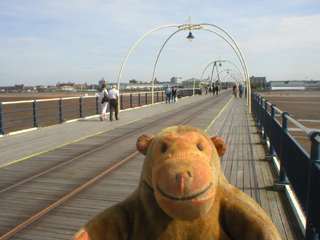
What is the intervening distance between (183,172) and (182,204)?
0.58 feet

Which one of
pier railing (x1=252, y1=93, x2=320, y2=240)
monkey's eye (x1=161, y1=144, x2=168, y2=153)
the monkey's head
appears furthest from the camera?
pier railing (x1=252, y1=93, x2=320, y2=240)

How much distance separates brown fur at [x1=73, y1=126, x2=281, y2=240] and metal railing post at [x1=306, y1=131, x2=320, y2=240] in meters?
0.93

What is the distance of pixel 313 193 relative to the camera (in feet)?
9.42

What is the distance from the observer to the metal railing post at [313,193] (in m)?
2.77

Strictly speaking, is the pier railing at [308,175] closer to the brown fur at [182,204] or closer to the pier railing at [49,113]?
the brown fur at [182,204]

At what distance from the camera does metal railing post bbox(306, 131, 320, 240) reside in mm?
2773

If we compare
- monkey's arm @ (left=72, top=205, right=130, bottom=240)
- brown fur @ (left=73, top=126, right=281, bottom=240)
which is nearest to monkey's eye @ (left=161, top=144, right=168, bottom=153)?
brown fur @ (left=73, top=126, right=281, bottom=240)

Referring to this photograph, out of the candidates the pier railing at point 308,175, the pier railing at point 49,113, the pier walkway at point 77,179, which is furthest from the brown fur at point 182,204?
the pier railing at point 49,113

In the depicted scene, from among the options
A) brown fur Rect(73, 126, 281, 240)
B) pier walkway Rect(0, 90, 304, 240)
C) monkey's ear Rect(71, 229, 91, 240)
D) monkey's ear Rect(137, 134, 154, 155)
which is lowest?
pier walkway Rect(0, 90, 304, 240)

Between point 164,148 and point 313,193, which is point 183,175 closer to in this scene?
point 164,148

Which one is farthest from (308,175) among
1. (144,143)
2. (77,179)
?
(77,179)

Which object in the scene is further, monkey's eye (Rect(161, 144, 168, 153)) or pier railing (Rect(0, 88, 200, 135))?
pier railing (Rect(0, 88, 200, 135))

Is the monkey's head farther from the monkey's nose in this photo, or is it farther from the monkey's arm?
the monkey's arm

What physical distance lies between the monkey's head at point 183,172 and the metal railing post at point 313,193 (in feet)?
3.72
